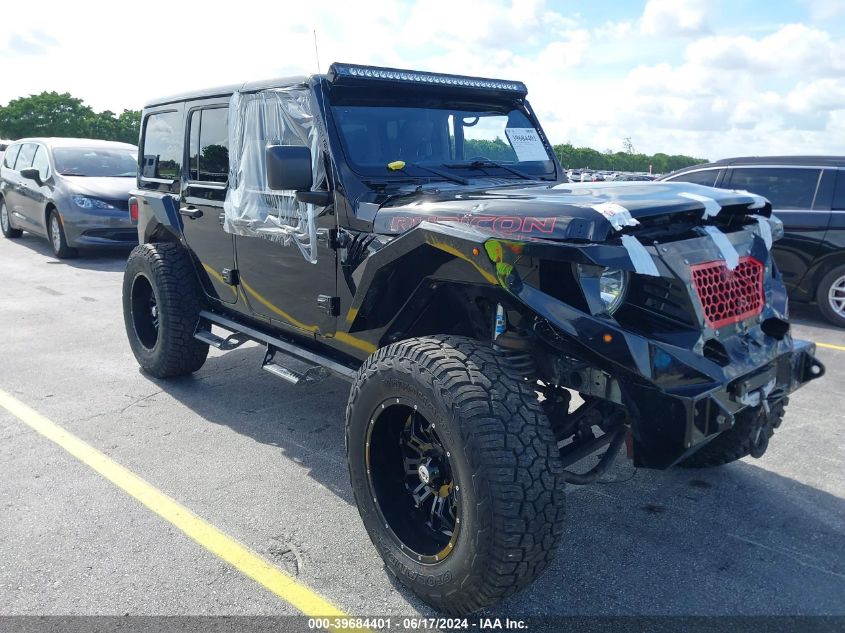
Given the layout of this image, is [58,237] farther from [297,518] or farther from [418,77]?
[297,518]

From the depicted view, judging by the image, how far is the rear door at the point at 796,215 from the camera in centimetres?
754

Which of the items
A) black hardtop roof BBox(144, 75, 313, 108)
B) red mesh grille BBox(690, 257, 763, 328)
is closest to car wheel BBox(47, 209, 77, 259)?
black hardtop roof BBox(144, 75, 313, 108)

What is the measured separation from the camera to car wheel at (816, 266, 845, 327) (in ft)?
24.4

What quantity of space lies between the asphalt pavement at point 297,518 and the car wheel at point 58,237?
6099mm

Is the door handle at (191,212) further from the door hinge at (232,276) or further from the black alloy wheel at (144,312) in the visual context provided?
the black alloy wheel at (144,312)

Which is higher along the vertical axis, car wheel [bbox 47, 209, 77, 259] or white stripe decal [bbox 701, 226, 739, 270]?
white stripe decal [bbox 701, 226, 739, 270]

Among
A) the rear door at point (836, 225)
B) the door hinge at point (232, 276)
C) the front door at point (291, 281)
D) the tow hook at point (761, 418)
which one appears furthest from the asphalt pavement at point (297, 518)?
the rear door at point (836, 225)

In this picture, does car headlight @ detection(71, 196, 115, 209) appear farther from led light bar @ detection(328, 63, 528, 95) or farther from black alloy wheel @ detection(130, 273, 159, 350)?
led light bar @ detection(328, 63, 528, 95)

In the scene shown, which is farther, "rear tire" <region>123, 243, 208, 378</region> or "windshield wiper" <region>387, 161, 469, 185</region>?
"rear tire" <region>123, 243, 208, 378</region>

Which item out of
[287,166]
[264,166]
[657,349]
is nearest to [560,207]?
[657,349]

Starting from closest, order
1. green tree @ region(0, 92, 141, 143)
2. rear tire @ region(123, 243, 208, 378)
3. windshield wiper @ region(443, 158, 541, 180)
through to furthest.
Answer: windshield wiper @ region(443, 158, 541, 180)
rear tire @ region(123, 243, 208, 378)
green tree @ region(0, 92, 141, 143)

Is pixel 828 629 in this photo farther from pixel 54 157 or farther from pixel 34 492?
pixel 54 157

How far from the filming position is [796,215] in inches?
300

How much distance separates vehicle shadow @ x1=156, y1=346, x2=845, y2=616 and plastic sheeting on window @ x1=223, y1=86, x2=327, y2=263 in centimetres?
129
